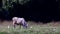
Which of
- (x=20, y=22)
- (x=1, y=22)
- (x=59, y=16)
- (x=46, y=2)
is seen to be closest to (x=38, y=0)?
(x=46, y=2)

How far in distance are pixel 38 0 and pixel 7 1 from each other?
3990 millimetres

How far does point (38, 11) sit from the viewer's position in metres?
24.9

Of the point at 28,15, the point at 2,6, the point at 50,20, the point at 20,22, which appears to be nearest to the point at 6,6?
the point at 2,6

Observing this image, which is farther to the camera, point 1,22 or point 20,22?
point 1,22

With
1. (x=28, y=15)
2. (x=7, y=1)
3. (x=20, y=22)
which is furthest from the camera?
(x=28, y=15)

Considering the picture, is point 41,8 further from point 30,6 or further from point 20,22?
point 20,22

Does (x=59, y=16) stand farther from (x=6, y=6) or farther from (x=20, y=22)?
(x=20, y=22)

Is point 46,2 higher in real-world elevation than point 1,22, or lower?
higher

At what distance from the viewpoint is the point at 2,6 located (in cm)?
2244

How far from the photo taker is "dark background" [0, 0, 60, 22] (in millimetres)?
23291

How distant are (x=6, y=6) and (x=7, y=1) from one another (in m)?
0.49

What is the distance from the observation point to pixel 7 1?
22.0 m

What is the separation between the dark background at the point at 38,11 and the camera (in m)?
23.3

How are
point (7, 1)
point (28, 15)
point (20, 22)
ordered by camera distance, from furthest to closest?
point (28, 15), point (7, 1), point (20, 22)
